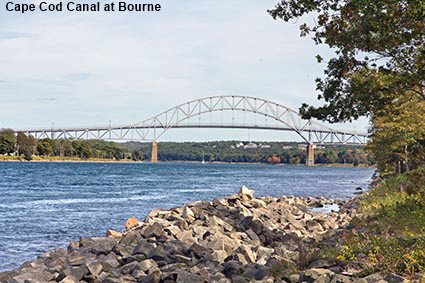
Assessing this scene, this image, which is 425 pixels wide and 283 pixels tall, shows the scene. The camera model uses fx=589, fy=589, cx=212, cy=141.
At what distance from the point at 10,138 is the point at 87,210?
122531 millimetres

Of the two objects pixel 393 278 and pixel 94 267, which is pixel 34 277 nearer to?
pixel 94 267

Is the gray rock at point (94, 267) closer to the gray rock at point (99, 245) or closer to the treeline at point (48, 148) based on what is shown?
the gray rock at point (99, 245)

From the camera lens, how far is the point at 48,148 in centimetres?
15462

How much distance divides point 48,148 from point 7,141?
537 inches

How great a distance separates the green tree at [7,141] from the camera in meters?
141

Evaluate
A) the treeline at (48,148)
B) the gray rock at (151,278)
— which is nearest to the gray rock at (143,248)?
the gray rock at (151,278)

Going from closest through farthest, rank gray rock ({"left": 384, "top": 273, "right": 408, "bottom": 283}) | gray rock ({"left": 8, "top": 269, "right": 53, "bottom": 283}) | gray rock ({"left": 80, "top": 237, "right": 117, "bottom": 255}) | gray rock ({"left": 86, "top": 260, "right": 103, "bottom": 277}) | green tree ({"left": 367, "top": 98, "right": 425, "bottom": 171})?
gray rock ({"left": 384, "top": 273, "right": 408, "bottom": 283}) → gray rock ({"left": 8, "top": 269, "right": 53, "bottom": 283}) → gray rock ({"left": 86, "top": 260, "right": 103, "bottom": 277}) → gray rock ({"left": 80, "top": 237, "right": 117, "bottom": 255}) → green tree ({"left": 367, "top": 98, "right": 425, "bottom": 171})

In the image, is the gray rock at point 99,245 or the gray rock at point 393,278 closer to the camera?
the gray rock at point 393,278

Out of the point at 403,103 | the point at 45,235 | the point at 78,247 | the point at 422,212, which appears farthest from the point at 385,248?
the point at 403,103

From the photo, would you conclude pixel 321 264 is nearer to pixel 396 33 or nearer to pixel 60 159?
pixel 396 33

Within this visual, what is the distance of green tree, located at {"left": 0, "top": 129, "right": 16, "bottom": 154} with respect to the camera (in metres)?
141

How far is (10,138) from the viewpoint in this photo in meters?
144

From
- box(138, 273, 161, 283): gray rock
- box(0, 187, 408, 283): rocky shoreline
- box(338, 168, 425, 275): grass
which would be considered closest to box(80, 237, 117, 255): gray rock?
box(0, 187, 408, 283): rocky shoreline

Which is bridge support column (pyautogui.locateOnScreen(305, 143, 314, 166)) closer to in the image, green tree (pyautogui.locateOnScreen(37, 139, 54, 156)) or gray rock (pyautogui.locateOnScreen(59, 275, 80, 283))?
green tree (pyautogui.locateOnScreen(37, 139, 54, 156))
